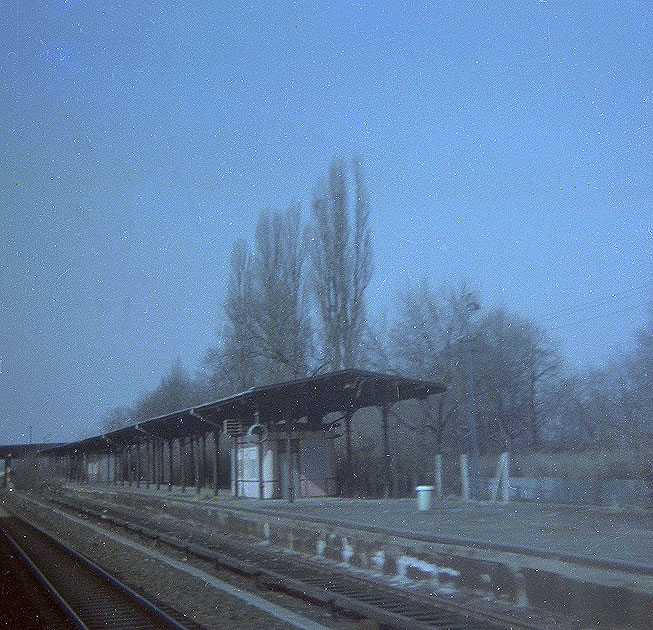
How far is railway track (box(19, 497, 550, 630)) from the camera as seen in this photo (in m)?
9.83

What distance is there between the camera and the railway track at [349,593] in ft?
32.2

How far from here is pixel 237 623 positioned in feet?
33.7

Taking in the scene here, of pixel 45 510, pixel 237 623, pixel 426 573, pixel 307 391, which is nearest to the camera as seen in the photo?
pixel 237 623

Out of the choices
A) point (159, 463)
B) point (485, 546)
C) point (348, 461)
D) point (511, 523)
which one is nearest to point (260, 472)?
point (348, 461)


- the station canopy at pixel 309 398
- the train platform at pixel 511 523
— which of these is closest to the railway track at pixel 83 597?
the train platform at pixel 511 523

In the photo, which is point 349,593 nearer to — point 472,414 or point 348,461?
point 472,414

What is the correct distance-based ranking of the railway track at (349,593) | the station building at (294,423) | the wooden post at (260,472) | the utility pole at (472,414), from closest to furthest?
the railway track at (349,593), the utility pole at (472,414), the station building at (294,423), the wooden post at (260,472)

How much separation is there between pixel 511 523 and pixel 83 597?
8802 millimetres

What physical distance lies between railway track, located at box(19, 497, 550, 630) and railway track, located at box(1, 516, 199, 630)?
211cm

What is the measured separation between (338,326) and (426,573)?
995 inches

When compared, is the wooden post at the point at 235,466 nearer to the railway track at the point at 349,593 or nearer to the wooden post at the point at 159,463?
the railway track at the point at 349,593

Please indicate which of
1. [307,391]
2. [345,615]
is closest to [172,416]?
[307,391]

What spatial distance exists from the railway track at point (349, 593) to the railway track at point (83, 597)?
6.92 ft

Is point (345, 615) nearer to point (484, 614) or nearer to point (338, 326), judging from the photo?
point (484, 614)
